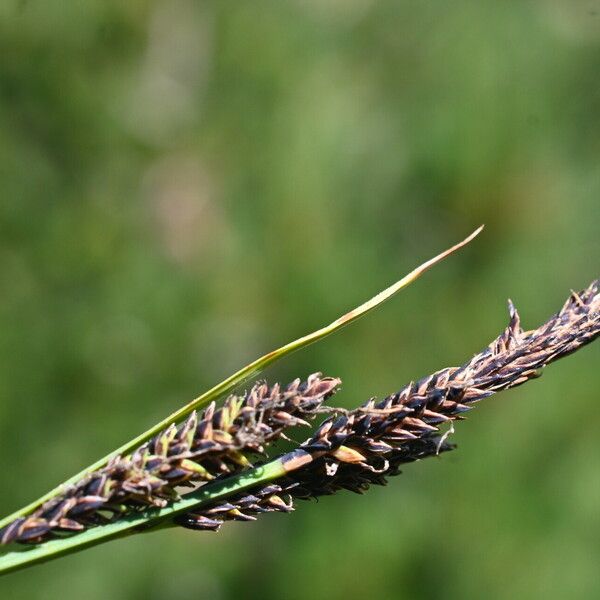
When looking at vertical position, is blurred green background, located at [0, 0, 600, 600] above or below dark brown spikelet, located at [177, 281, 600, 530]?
above

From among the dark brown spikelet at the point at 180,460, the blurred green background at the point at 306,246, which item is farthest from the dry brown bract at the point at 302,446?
the blurred green background at the point at 306,246

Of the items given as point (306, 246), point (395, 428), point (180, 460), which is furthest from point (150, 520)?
point (306, 246)

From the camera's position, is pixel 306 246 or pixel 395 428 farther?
pixel 306 246

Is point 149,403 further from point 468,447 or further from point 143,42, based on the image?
point 143,42

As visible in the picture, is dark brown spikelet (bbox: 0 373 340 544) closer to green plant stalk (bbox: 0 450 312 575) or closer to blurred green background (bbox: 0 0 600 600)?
green plant stalk (bbox: 0 450 312 575)

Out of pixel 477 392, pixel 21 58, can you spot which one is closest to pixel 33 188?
pixel 21 58

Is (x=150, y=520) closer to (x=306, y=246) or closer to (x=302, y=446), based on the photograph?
(x=302, y=446)

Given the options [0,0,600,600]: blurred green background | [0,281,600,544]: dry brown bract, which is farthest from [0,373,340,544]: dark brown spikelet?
[0,0,600,600]: blurred green background
